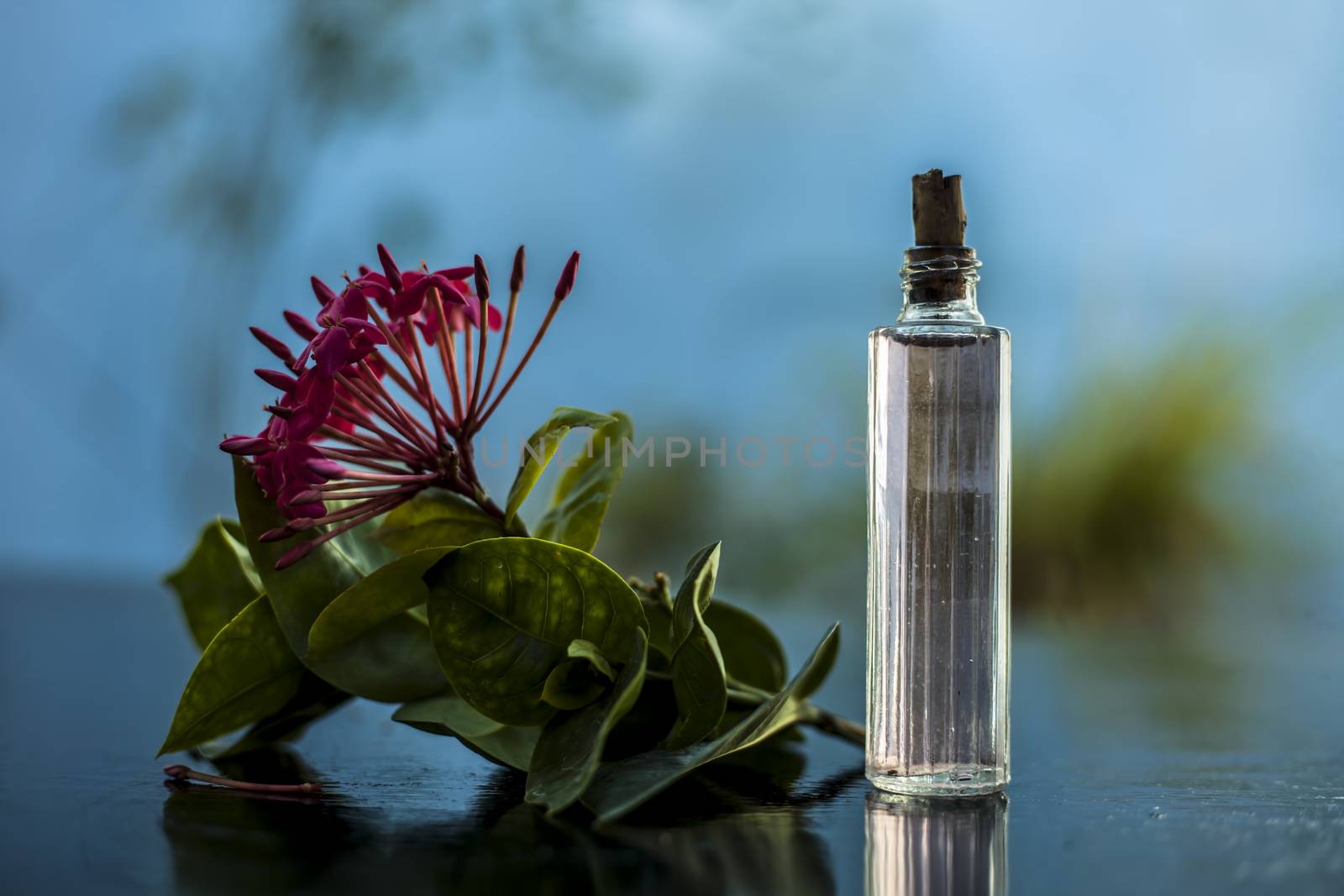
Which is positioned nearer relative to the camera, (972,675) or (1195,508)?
(972,675)

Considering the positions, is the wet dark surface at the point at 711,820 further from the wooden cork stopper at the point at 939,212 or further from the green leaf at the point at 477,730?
the wooden cork stopper at the point at 939,212

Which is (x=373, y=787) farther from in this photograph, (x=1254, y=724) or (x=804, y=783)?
(x=1254, y=724)

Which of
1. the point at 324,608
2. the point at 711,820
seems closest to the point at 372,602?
the point at 324,608

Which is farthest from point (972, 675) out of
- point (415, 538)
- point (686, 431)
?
point (686, 431)

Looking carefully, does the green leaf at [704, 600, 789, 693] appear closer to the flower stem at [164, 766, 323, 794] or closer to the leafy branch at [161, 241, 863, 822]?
the leafy branch at [161, 241, 863, 822]

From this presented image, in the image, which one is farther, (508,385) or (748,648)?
(748,648)

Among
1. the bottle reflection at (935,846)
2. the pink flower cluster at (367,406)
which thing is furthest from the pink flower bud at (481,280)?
the bottle reflection at (935,846)

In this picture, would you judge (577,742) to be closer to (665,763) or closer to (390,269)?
(665,763)
